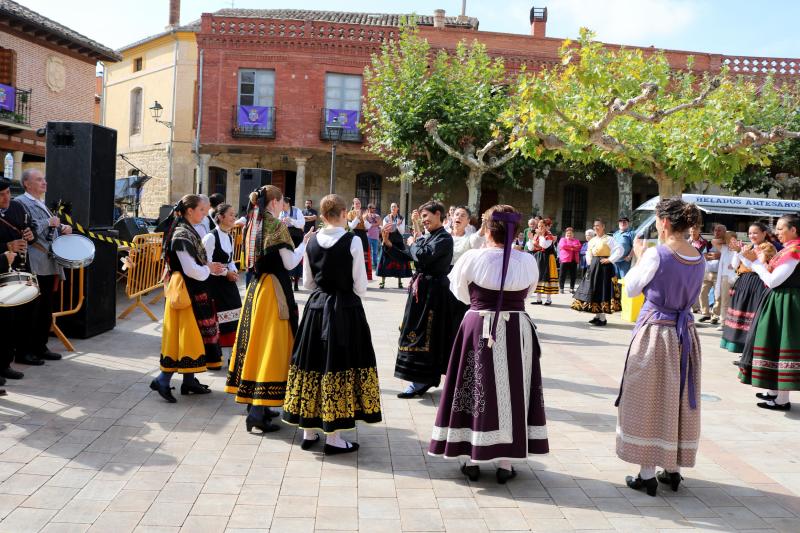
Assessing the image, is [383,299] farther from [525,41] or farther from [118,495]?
[525,41]

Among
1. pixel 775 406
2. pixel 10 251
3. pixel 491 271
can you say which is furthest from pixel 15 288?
pixel 775 406

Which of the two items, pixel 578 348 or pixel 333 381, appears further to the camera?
pixel 578 348

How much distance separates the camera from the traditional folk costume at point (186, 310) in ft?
19.8

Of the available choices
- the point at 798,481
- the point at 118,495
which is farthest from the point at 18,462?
the point at 798,481

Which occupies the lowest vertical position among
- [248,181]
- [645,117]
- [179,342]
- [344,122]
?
[179,342]

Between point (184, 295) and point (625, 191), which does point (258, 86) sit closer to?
point (625, 191)

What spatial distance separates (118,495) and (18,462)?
944 mm

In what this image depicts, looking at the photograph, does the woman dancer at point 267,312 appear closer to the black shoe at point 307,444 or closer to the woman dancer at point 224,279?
the black shoe at point 307,444

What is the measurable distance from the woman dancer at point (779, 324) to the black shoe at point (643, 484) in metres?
2.97

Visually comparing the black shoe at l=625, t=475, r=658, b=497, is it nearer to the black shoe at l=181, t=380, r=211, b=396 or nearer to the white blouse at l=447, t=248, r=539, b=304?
the white blouse at l=447, t=248, r=539, b=304

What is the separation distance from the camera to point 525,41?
2795cm

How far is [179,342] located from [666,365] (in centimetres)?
398

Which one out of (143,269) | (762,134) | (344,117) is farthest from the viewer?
(344,117)

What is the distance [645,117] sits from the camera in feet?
38.8
